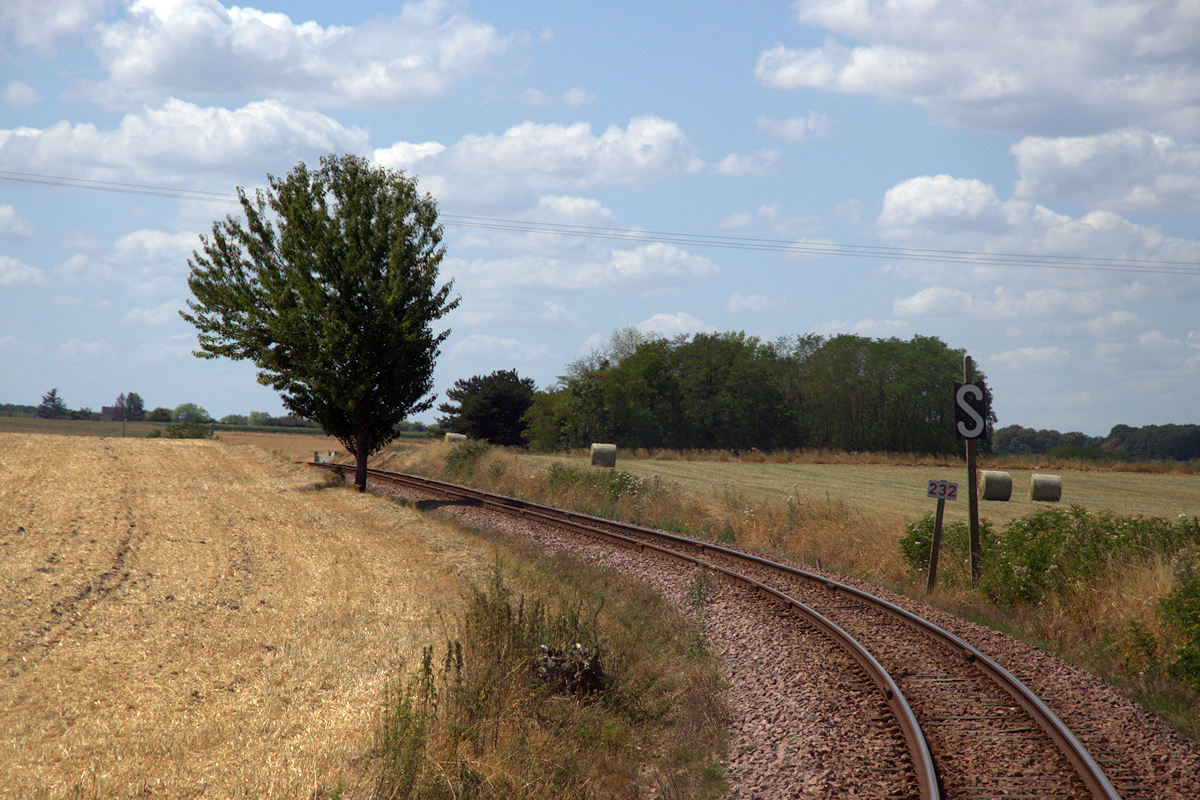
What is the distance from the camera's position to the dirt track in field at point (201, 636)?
6484 mm

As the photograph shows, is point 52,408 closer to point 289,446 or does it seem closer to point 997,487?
point 289,446

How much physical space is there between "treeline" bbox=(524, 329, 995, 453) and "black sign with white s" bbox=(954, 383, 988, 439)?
2003 inches

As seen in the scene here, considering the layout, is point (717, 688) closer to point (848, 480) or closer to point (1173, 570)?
point (1173, 570)

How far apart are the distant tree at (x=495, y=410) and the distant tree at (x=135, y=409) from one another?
47.3 meters

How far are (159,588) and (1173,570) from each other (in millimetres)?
14004

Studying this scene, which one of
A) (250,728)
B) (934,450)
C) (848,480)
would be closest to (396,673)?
(250,728)

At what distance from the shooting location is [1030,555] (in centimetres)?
1279

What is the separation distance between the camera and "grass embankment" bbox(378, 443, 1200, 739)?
31.5 feet

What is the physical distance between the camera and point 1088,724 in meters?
7.66

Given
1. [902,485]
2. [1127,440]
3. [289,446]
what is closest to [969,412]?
[902,485]

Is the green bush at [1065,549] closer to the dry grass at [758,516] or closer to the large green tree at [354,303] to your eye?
the dry grass at [758,516]

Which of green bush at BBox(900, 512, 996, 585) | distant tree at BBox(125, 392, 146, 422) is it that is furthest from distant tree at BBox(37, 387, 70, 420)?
green bush at BBox(900, 512, 996, 585)

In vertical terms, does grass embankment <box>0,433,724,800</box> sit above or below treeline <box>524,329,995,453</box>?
below

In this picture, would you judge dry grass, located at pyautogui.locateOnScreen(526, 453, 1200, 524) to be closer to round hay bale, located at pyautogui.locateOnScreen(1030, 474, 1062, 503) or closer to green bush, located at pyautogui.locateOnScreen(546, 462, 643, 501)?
round hay bale, located at pyautogui.locateOnScreen(1030, 474, 1062, 503)
